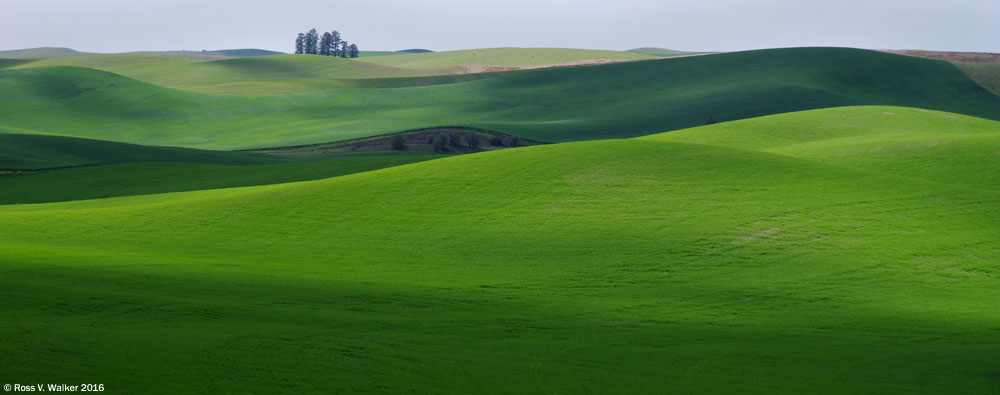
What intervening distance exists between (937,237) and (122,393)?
20474 mm

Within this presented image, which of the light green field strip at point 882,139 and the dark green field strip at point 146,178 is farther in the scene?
the dark green field strip at point 146,178

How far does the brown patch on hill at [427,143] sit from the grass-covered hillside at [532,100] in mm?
4450

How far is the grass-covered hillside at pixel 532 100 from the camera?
75812 millimetres

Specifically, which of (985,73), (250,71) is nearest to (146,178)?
(985,73)

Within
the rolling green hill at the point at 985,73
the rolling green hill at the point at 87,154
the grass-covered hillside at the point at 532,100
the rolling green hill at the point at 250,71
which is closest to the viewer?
the rolling green hill at the point at 87,154

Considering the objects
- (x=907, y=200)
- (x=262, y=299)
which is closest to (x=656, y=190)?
(x=907, y=200)

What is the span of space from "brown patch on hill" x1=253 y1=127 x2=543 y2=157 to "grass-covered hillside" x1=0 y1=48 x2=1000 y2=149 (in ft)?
14.6

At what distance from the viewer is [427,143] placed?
63.1 m

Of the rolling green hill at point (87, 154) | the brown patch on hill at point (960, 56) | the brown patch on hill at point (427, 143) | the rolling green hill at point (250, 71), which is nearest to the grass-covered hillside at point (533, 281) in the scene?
the rolling green hill at point (87, 154)

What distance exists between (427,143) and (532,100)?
2655cm

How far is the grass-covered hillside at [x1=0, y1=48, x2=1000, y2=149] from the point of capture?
7581 cm

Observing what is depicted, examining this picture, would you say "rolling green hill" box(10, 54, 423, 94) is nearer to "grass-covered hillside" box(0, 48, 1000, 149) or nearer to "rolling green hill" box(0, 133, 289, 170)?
"grass-covered hillside" box(0, 48, 1000, 149)

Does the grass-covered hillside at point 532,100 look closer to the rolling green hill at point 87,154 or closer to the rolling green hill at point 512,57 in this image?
the rolling green hill at point 87,154

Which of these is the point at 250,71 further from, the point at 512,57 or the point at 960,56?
the point at 960,56
